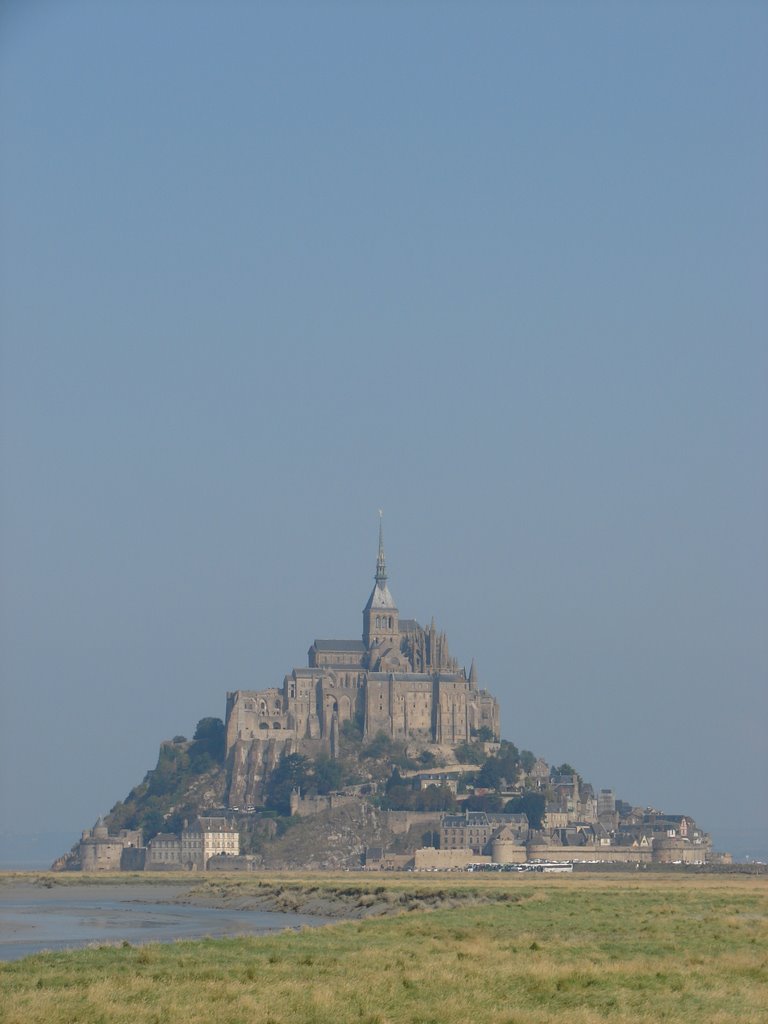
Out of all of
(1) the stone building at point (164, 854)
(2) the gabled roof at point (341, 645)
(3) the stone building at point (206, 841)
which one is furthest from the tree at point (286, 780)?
(2) the gabled roof at point (341, 645)

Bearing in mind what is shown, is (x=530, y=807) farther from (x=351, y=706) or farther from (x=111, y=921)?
(x=111, y=921)

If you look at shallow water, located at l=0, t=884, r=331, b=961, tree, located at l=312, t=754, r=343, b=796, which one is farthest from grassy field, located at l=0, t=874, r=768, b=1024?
tree, located at l=312, t=754, r=343, b=796

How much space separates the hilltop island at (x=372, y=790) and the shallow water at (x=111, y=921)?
178 feet

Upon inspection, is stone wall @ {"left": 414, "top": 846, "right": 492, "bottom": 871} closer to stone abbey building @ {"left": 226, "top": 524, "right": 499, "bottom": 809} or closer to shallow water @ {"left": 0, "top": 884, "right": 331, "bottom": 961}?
stone abbey building @ {"left": 226, "top": 524, "right": 499, "bottom": 809}

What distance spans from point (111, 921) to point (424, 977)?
1389 inches

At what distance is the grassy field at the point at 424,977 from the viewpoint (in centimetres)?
2861

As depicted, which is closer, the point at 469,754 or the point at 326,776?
the point at 326,776

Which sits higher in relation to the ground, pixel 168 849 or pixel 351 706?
pixel 351 706

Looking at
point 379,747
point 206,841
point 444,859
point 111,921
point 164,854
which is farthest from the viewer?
point 379,747

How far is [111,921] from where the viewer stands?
65.7m

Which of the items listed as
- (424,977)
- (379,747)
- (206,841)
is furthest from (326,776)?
(424,977)

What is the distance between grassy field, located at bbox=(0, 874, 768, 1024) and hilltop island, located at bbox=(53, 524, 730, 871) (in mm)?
99694

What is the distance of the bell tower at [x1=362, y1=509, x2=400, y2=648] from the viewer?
586 ft

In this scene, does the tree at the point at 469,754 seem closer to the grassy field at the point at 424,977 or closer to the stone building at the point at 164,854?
the stone building at the point at 164,854
